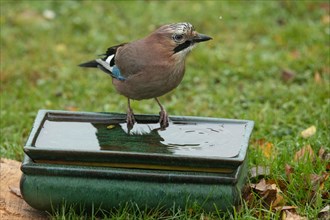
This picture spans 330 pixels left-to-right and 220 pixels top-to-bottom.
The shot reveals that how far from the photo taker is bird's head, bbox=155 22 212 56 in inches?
187

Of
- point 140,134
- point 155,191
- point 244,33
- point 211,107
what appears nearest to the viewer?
point 155,191

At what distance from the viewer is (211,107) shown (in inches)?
263

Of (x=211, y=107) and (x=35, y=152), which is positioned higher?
(x=35, y=152)

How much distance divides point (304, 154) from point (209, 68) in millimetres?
2614

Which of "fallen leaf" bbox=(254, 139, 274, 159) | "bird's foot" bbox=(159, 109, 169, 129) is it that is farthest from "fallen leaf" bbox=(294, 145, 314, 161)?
"bird's foot" bbox=(159, 109, 169, 129)

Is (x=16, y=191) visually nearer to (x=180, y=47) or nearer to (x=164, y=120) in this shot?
(x=164, y=120)

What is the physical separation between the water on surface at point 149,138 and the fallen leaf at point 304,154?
463 mm

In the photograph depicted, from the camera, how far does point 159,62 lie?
191 inches

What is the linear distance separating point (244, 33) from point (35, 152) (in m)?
4.36

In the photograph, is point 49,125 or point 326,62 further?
point 326,62

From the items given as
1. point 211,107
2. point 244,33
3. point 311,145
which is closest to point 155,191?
point 311,145

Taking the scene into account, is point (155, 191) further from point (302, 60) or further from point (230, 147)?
point (302, 60)

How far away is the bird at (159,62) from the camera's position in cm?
481

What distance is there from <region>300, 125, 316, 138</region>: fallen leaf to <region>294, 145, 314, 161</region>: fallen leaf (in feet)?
1.51
